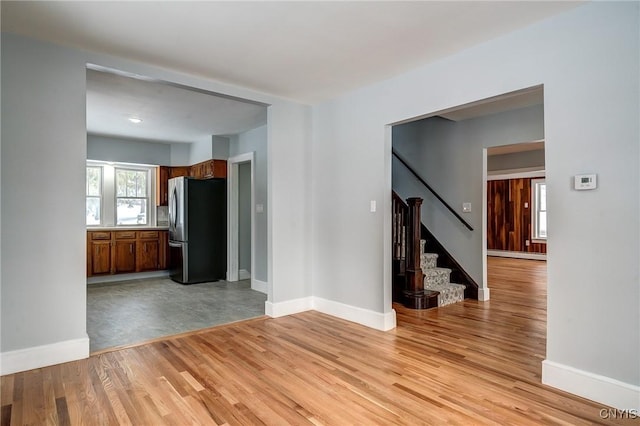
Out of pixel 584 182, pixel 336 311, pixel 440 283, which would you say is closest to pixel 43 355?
pixel 336 311

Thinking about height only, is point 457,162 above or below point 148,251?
above

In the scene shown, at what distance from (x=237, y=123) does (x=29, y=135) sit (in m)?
3.02

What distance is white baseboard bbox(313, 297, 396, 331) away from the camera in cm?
365

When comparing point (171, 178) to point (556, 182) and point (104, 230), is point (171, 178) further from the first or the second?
point (556, 182)

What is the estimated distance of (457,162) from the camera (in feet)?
17.2

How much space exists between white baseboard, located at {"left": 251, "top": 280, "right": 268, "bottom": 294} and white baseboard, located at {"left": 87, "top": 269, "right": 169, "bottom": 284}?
234 cm

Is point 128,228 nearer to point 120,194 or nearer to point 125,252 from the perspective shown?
point 125,252

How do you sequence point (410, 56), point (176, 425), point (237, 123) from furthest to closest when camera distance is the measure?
point (237, 123) → point (410, 56) → point (176, 425)

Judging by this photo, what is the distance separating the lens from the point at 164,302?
4844 mm

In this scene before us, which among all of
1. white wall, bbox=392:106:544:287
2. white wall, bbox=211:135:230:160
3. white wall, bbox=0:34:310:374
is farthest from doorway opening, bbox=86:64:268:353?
white wall, bbox=392:106:544:287

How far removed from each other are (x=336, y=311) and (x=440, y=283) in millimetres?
1666

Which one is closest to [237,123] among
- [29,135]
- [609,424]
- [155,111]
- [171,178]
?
[155,111]

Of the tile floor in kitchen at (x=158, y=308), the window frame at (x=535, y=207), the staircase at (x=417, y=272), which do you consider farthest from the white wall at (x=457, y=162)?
the window frame at (x=535, y=207)

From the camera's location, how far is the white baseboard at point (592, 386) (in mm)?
2102
